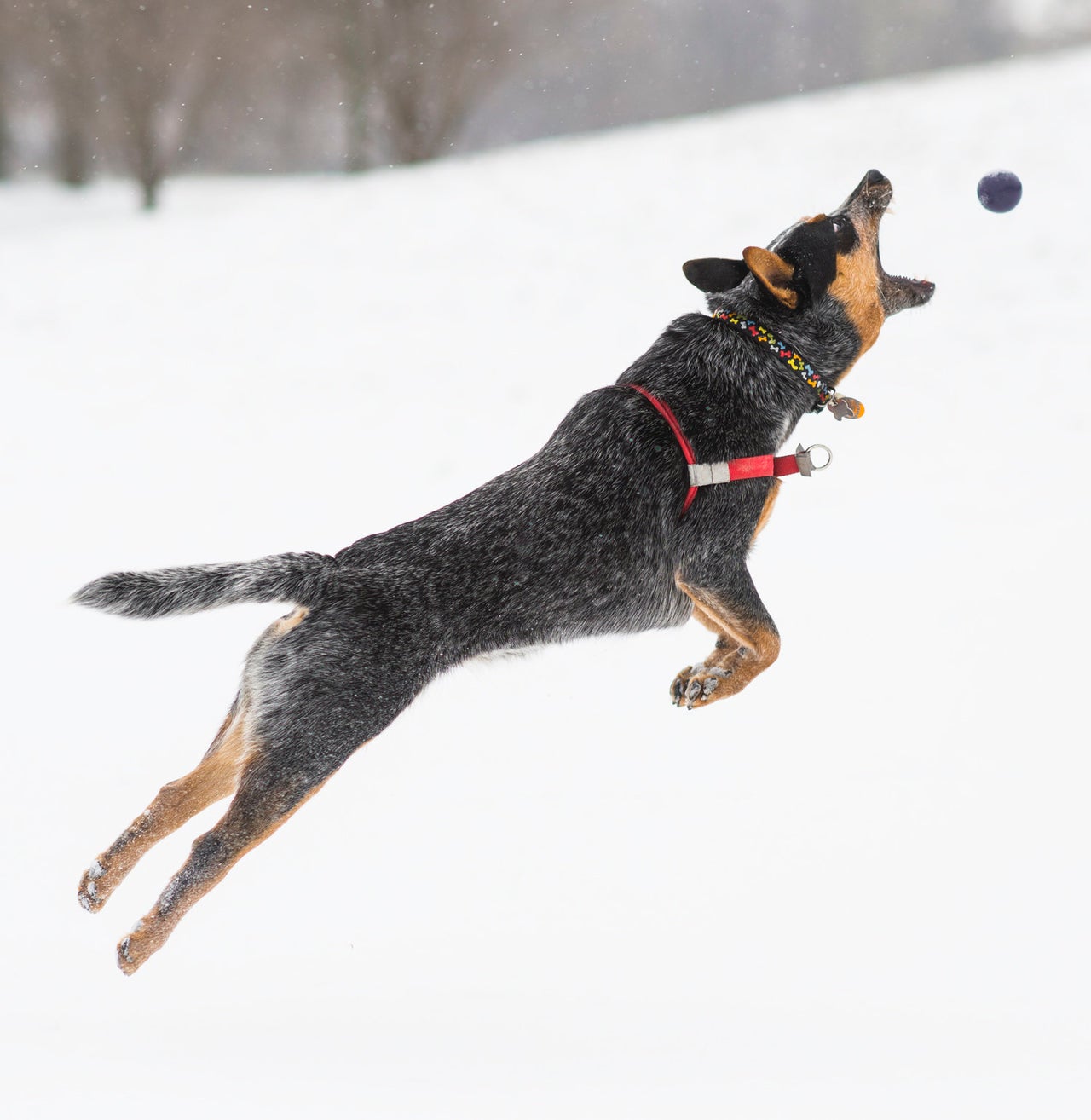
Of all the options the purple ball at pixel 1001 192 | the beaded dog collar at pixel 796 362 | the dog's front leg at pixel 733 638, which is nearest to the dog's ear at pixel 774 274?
the beaded dog collar at pixel 796 362

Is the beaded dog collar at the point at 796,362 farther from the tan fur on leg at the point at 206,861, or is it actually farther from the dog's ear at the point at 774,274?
the tan fur on leg at the point at 206,861

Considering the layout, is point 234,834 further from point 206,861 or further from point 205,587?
point 205,587

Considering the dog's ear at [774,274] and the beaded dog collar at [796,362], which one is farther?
the beaded dog collar at [796,362]

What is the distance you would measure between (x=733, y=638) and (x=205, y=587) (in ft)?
5.48

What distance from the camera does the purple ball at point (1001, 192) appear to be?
4.35 meters

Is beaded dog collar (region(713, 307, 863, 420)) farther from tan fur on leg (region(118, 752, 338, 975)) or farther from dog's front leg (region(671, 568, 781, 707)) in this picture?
tan fur on leg (region(118, 752, 338, 975))

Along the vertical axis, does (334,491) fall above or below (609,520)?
below

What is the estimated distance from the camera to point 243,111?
14.4 meters

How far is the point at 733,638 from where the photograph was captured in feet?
11.5

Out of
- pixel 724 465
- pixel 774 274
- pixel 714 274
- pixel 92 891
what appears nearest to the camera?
pixel 92 891

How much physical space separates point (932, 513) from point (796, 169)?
5552mm

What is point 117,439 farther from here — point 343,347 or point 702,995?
Answer: point 702,995

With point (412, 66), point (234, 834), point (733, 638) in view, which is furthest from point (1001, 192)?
point (412, 66)

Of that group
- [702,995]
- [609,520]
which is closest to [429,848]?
[702,995]
